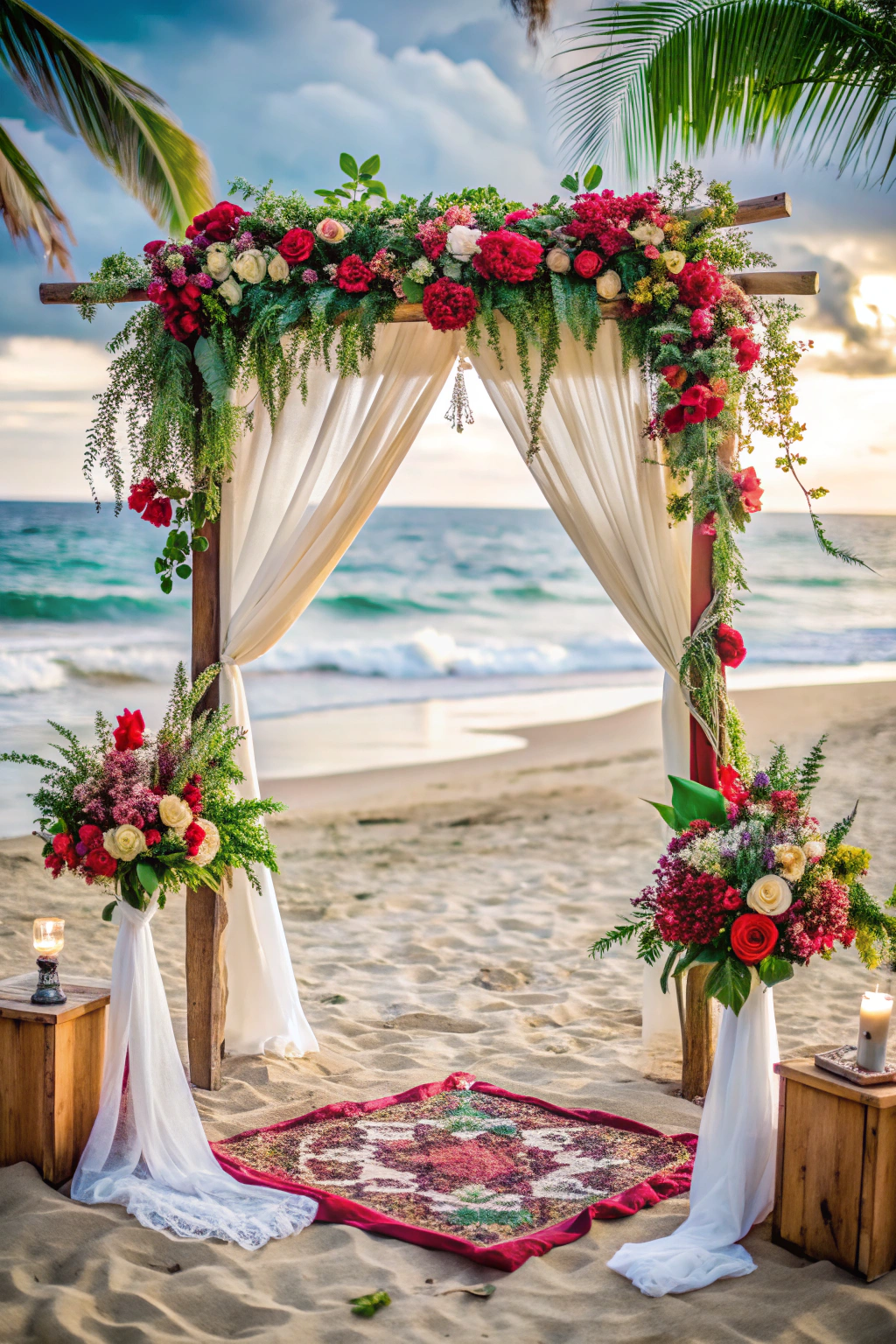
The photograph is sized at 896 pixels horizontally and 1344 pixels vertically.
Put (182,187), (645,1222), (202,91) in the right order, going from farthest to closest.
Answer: (202,91), (182,187), (645,1222)

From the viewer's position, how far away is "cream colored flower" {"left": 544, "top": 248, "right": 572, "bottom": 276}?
11.4 ft

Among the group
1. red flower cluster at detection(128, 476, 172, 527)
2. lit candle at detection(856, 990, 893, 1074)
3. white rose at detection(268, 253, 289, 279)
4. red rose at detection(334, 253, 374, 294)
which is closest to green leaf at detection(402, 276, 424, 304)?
red rose at detection(334, 253, 374, 294)

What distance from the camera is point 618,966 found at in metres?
5.19

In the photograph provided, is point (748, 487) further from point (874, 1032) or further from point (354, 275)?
point (874, 1032)

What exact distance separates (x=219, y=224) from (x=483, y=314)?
98 centimetres

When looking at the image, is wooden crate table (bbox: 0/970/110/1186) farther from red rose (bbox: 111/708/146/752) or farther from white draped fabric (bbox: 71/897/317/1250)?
red rose (bbox: 111/708/146/752)

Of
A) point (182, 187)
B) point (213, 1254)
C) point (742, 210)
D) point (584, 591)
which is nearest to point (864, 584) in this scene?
point (584, 591)

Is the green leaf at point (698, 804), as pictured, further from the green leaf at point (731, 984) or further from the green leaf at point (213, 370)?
the green leaf at point (213, 370)

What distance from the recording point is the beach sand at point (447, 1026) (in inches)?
96.0

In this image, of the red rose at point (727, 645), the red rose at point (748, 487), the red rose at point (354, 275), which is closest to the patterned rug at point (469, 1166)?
the red rose at point (727, 645)

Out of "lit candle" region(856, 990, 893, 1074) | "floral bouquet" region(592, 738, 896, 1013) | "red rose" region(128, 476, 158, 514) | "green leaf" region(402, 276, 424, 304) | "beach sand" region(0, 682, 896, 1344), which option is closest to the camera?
"beach sand" region(0, 682, 896, 1344)

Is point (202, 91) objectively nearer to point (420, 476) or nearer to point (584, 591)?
point (420, 476)

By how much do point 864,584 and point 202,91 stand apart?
11324mm

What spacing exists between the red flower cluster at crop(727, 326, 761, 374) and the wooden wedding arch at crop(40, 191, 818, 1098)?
0.26 meters
